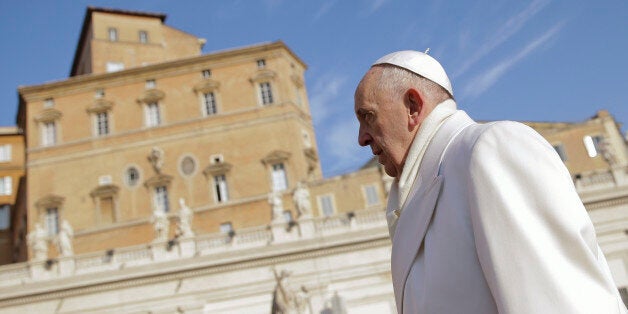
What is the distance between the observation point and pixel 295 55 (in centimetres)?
4244

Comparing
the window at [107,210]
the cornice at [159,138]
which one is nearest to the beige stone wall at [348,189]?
the cornice at [159,138]

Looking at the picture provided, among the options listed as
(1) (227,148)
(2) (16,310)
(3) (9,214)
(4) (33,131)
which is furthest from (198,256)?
(3) (9,214)

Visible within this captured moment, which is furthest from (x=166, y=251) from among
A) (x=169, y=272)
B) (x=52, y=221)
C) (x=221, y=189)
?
(x=52, y=221)

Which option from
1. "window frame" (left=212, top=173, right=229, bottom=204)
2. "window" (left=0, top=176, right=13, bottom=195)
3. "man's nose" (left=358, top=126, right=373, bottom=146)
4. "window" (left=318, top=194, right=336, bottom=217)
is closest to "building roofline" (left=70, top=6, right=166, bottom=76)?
"window" (left=0, top=176, right=13, bottom=195)

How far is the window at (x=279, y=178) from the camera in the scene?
3747cm

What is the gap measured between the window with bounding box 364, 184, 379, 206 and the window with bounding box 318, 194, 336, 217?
2.02 meters

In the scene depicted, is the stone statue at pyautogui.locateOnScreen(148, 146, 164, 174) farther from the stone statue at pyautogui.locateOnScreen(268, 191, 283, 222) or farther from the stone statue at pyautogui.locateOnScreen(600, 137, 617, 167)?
the stone statue at pyautogui.locateOnScreen(600, 137, 617, 167)

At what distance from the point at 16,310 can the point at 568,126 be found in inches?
1224

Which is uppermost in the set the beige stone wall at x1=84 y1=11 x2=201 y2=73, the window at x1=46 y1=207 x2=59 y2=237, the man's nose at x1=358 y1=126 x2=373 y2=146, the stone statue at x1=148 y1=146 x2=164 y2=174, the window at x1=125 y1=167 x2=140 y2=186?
the beige stone wall at x1=84 y1=11 x2=201 y2=73

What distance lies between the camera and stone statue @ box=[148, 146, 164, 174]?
38134mm

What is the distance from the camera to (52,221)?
123 feet

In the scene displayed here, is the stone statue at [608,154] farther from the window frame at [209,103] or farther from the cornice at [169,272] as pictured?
the window frame at [209,103]

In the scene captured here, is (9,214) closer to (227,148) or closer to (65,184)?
(65,184)

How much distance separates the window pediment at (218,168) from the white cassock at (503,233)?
36.1 meters
